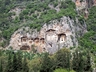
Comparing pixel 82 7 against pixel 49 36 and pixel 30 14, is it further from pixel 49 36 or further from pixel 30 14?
pixel 49 36

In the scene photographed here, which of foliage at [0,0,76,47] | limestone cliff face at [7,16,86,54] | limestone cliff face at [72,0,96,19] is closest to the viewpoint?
limestone cliff face at [7,16,86,54]

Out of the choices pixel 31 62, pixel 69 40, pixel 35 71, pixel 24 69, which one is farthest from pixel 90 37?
pixel 24 69

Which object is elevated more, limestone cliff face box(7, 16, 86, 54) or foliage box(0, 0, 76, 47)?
foliage box(0, 0, 76, 47)

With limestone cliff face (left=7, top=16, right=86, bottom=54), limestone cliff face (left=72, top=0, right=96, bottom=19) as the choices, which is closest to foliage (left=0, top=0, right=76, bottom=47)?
limestone cliff face (left=7, top=16, right=86, bottom=54)

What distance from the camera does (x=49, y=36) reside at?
327ft

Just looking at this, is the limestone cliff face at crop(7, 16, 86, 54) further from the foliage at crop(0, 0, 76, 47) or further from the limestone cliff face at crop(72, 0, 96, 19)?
the limestone cliff face at crop(72, 0, 96, 19)

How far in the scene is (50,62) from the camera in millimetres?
68375

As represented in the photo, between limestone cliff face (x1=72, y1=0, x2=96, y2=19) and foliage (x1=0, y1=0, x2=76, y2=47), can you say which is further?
limestone cliff face (x1=72, y1=0, x2=96, y2=19)

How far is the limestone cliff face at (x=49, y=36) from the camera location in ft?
321

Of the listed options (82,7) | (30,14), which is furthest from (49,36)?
(82,7)

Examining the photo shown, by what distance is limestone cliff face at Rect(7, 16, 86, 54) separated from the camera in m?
97.8

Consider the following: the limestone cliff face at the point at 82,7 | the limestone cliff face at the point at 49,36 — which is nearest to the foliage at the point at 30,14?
the limestone cliff face at the point at 49,36

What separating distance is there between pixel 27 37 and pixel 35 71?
108 ft

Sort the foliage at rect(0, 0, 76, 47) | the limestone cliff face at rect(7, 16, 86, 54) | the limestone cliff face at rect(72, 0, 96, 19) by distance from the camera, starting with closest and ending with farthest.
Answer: the limestone cliff face at rect(7, 16, 86, 54) < the foliage at rect(0, 0, 76, 47) < the limestone cliff face at rect(72, 0, 96, 19)
